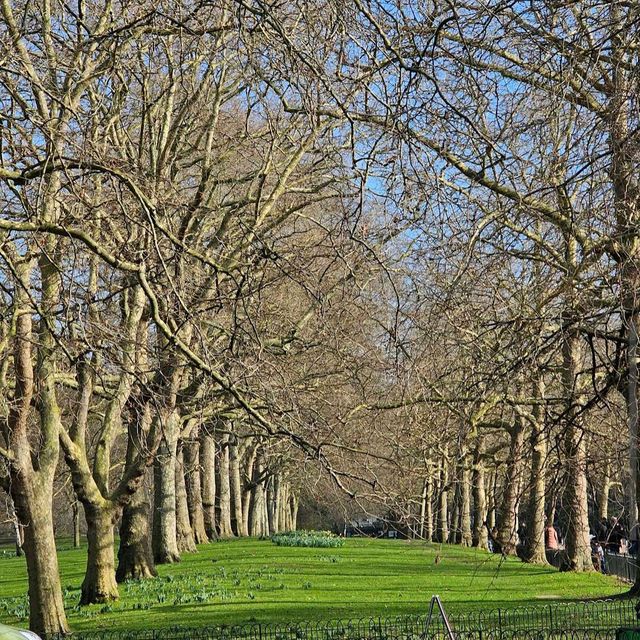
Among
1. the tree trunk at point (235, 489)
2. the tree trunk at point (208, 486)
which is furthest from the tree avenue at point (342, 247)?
the tree trunk at point (235, 489)

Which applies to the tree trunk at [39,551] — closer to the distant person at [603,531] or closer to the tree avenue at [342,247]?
the tree avenue at [342,247]

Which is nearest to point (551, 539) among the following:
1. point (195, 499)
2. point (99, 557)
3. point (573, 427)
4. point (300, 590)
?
point (195, 499)

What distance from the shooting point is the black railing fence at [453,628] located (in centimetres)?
1063

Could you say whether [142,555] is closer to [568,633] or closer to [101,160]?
[568,633]

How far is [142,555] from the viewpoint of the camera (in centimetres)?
2202

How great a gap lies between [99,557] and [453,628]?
25.9 feet

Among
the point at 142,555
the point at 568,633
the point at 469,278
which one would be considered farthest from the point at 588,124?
the point at 142,555

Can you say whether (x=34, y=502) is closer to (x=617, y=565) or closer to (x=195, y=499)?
(x=617, y=565)

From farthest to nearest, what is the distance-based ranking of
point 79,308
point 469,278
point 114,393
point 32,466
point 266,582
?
point 266,582
point 114,393
point 32,466
point 469,278
point 79,308

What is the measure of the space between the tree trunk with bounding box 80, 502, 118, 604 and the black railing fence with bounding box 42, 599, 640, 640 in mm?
5385

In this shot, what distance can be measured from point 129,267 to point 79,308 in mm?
465

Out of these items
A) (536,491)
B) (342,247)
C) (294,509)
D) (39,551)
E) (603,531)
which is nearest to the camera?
(342,247)

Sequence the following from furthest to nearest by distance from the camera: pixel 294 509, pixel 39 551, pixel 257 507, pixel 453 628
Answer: pixel 294 509 → pixel 257 507 → pixel 39 551 → pixel 453 628

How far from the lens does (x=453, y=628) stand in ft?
37.7
